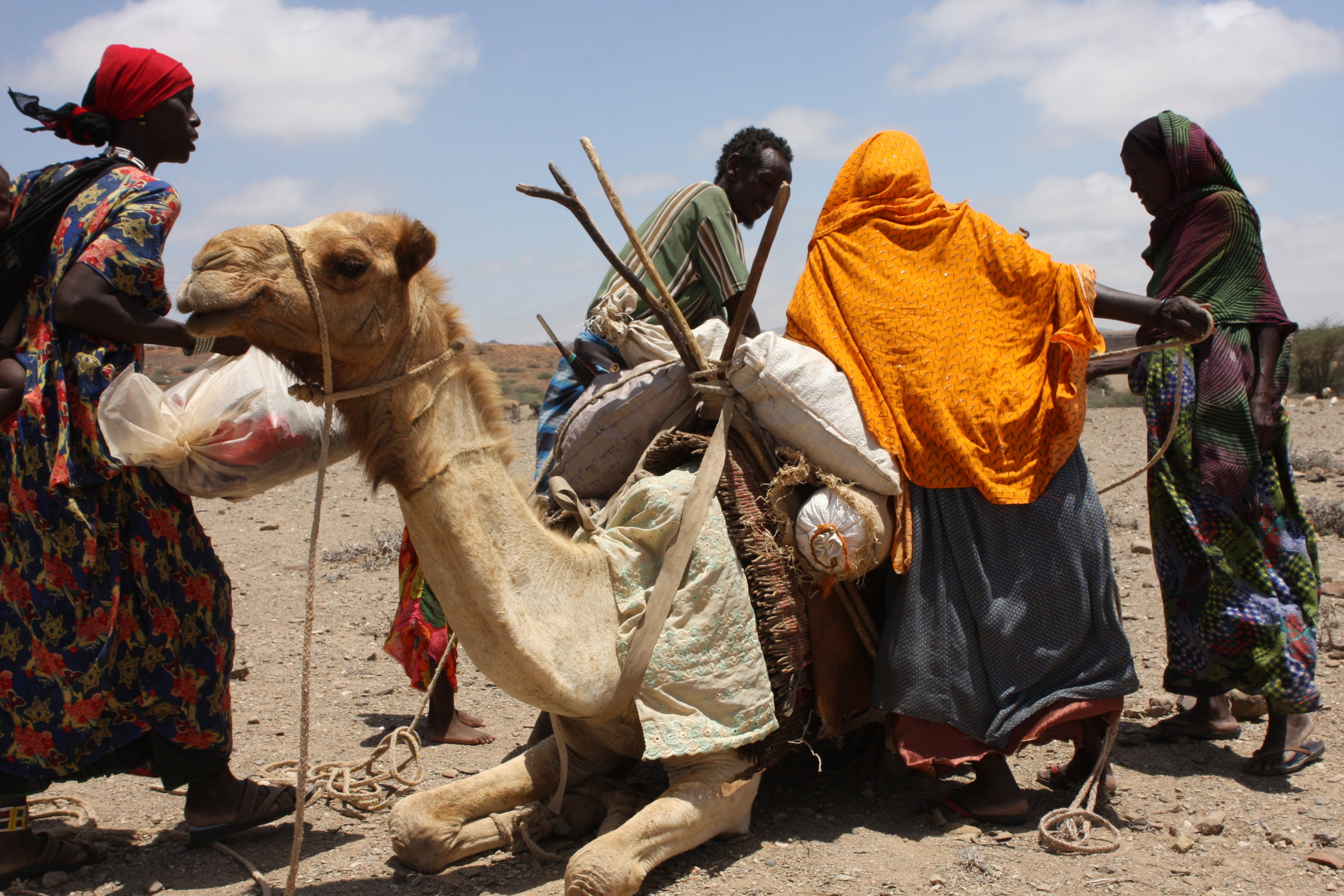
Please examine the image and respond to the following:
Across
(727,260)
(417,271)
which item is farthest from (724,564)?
(727,260)

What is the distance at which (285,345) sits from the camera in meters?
2.53

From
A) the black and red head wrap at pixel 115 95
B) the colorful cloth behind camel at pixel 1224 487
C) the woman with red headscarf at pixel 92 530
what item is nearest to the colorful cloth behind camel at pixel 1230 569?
the colorful cloth behind camel at pixel 1224 487

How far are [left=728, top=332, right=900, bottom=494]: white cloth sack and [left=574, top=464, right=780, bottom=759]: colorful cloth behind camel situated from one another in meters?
0.40

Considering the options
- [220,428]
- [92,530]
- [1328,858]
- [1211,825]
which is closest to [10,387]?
[92,530]

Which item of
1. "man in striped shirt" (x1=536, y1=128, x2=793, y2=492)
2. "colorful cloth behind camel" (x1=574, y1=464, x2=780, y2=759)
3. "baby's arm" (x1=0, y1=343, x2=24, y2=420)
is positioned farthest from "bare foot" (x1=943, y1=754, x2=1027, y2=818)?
"baby's arm" (x1=0, y1=343, x2=24, y2=420)

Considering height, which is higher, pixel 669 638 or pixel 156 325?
pixel 156 325

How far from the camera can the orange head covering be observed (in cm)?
347

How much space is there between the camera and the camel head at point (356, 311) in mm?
2418

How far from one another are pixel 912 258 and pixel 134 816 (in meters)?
3.47

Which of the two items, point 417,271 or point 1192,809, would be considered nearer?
point 417,271

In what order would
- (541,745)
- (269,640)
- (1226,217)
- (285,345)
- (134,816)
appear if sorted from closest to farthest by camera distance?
(285,345)
(541,745)
(134,816)
(1226,217)
(269,640)

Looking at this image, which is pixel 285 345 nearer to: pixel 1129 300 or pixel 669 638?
pixel 669 638

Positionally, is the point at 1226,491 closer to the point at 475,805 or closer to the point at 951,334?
the point at 951,334

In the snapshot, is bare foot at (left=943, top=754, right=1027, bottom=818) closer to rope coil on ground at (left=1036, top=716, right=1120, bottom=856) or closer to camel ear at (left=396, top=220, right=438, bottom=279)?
rope coil on ground at (left=1036, top=716, right=1120, bottom=856)
